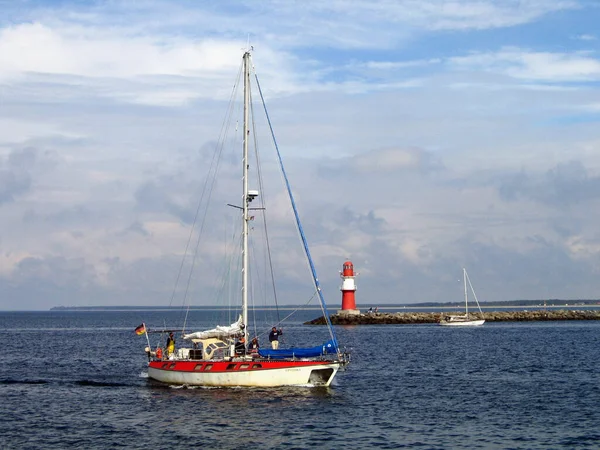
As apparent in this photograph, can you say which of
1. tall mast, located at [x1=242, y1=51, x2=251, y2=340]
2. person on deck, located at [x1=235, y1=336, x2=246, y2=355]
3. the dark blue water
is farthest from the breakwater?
tall mast, located at [x1=242, y1=51, x2=251, y2=340]

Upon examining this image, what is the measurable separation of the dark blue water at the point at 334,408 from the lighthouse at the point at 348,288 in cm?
5909

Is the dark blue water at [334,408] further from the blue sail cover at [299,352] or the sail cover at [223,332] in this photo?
the sail cover at [223,332]

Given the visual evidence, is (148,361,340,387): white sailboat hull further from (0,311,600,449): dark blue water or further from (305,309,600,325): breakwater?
(305,309,600,325): breakwater

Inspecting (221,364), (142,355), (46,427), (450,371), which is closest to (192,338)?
(221,364)

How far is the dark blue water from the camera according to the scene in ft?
98.9

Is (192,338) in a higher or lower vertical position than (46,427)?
higher

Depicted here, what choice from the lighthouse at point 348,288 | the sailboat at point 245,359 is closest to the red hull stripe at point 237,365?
the sailboat at point 245,359

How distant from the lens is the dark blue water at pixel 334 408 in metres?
30.1

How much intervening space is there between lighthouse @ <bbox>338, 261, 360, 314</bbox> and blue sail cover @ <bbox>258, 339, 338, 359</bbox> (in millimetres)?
77867

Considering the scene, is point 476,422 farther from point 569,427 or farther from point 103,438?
point 103,438

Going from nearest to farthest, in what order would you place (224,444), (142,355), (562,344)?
(224,444) → (142,355) → (562,344)

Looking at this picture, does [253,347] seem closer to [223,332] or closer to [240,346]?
[240,346]

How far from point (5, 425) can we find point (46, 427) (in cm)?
197

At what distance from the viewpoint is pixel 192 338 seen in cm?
4394
